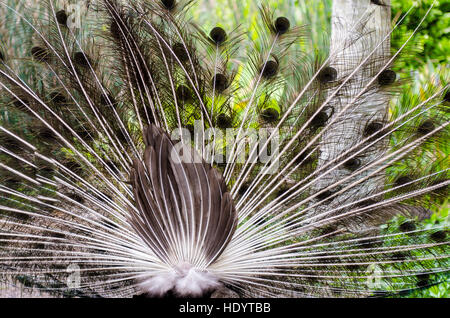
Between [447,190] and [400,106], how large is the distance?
547mm

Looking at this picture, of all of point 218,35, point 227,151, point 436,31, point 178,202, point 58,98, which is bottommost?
point 178,202

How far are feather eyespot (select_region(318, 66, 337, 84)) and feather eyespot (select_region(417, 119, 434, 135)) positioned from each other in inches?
22.0

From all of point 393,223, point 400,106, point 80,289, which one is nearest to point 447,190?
point 393,223

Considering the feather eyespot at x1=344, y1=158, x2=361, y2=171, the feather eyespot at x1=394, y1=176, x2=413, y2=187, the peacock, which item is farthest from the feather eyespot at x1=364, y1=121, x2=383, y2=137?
the feather eyespot at x1=394, y1=176, x2=413, y2=187

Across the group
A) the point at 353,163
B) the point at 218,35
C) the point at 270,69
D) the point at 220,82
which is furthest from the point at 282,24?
the point at 353,163

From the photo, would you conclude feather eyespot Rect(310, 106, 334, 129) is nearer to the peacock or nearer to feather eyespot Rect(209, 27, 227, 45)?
the peacock

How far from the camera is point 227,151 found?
2746 millimetres

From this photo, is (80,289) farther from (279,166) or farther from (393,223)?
(393,223)

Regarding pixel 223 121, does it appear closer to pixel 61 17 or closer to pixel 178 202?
pixel 178 202

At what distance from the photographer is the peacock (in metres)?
2.55

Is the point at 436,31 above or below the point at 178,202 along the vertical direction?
A: above

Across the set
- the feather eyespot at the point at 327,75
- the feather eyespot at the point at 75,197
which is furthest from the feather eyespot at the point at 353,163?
the feather eyespot at the point at 75,197

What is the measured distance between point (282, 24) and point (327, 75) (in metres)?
0.39

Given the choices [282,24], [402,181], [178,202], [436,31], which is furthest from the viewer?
[436,31]
